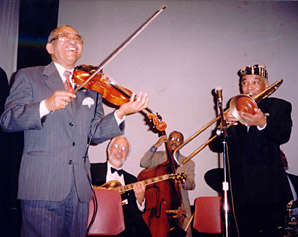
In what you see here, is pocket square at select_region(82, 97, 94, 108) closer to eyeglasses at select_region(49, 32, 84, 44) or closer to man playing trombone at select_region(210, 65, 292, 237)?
eyeglasses at select_region(49, 32, 84, 44)

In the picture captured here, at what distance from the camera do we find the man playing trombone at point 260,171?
2451mm

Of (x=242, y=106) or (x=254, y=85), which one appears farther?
(x=254, y=85)

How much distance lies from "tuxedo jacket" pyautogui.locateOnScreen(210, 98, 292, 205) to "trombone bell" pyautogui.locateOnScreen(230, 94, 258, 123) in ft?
0.75

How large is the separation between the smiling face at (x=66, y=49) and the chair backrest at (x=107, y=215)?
1364mm

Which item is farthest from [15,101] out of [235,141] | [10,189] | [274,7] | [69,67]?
[274,7]

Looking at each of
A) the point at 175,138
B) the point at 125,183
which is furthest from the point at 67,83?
the point at 175,138

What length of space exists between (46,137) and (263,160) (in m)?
1.98

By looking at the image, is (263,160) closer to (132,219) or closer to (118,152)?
(132,219)

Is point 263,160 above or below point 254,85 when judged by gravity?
below

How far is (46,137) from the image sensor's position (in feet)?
5.75

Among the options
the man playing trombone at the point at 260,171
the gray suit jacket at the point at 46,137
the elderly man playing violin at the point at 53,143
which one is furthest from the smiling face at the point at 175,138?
the gray suit jacket at the point at 46,137

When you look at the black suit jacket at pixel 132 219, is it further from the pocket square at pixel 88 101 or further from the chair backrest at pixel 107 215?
the pocket square at pixel 88 101

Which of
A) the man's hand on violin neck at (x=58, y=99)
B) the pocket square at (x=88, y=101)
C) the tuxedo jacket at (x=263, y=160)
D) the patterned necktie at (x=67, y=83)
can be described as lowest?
the tuxedo jacket at (x=263, y=160)

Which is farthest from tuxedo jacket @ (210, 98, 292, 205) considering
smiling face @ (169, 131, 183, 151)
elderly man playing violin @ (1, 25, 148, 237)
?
smiling face @ (169, 131, 183, 151)
